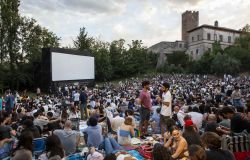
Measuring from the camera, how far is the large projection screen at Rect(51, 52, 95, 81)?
2947cm

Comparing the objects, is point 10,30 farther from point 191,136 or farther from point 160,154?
point 160,154

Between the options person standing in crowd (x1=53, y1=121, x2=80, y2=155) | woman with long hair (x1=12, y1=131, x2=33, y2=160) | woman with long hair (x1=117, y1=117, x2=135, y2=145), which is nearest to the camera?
woman with long hair (x1=12, y1=131, x2=33, y2=160)

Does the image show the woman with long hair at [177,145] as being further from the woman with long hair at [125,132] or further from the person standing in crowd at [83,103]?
the person standing in crowd at [83,103]

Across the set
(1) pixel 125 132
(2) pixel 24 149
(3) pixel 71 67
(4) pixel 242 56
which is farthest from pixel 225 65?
(2) pixel 24 149

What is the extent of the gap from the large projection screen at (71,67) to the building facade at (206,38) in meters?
32.4

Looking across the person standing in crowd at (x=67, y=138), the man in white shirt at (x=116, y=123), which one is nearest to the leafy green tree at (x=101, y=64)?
the man in white shirt at (x=116, y=123)

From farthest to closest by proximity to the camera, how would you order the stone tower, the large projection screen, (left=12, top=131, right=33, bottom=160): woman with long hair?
the stone tower, the large projection screen, (left=12, top=131, right=33, bottom=160): woman with long hair

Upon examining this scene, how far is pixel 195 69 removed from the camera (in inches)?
2046

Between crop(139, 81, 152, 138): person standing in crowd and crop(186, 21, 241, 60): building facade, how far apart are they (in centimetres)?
5508

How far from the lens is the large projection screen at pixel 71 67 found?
29.5 m

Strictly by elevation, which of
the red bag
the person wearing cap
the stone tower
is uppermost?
the stone tower

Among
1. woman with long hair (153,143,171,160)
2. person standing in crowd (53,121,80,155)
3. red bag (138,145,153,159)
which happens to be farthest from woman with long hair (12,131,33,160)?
red bag (138,145,153,159)

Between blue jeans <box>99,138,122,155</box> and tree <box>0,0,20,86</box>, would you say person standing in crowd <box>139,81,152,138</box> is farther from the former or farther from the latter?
tree <box>0,0,20,86</box>

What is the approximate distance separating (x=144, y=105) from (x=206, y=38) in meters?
57.4
